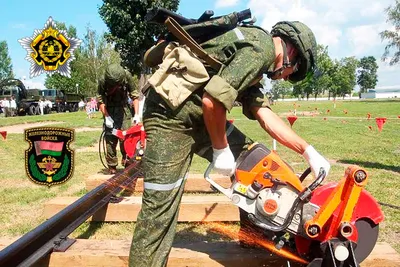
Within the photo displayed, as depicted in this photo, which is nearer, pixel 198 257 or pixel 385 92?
pixel 198 257

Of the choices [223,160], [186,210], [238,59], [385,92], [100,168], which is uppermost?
[385,92]

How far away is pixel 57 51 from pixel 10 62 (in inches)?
3891

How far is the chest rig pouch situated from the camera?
89.7 inches

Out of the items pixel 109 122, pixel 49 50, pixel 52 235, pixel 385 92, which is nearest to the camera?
pixel 52 235

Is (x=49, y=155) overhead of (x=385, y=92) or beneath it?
beneath

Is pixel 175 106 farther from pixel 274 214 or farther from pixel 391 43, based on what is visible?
pixel 391 43

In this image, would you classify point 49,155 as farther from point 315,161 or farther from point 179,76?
point 315,161

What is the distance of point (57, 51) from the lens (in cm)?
845

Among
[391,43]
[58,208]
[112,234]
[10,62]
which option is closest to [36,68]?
[58,208]

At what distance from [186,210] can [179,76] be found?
227 centimetres

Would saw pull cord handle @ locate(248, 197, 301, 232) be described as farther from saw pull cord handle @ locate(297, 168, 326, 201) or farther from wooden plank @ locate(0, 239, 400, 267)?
wooden plank @ locate(0, 239, 400, 267)

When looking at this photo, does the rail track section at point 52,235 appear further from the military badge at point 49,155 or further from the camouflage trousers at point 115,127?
the camouflage trousers at point 115,127

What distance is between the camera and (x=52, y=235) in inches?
119

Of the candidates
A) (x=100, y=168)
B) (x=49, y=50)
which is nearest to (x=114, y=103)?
(x=100, y=168)
